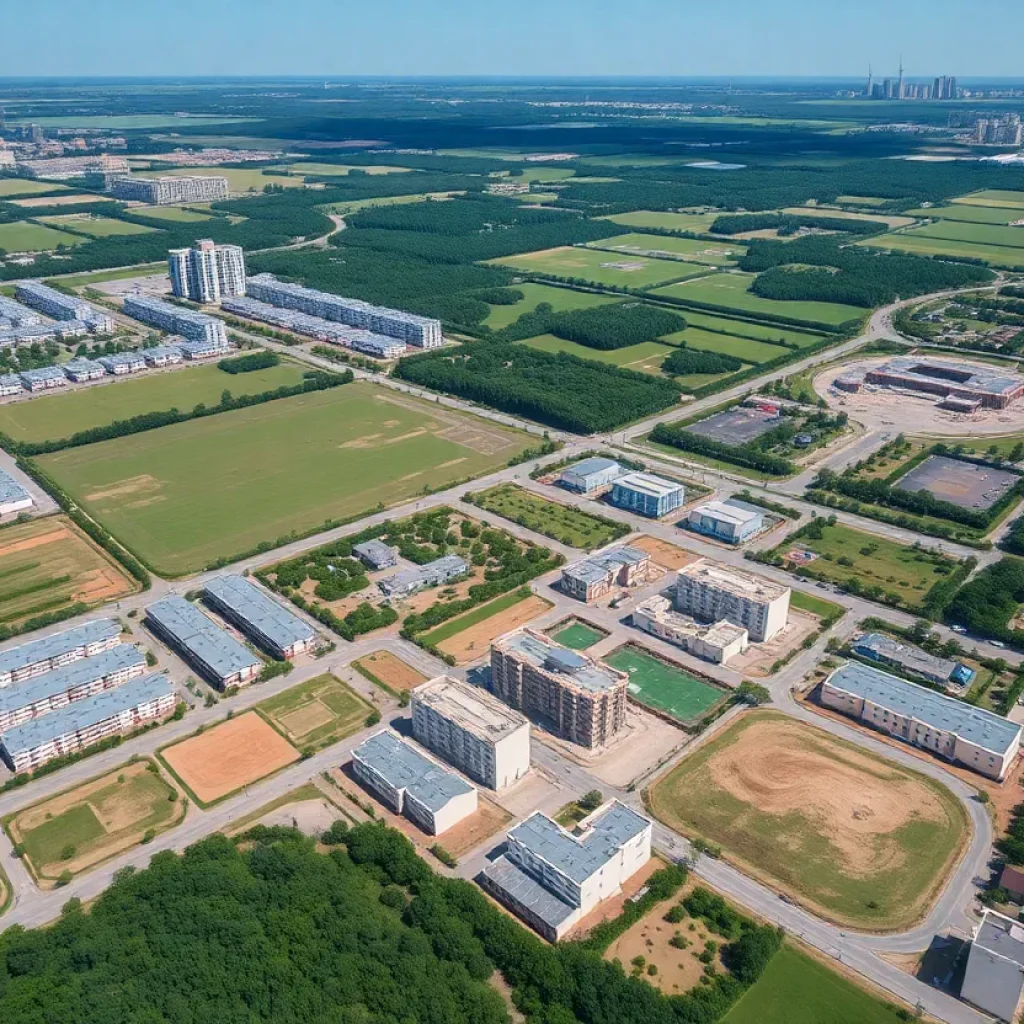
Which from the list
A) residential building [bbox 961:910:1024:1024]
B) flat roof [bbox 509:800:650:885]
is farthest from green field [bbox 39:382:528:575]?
residential building [bbox 961:910:1024:1024]

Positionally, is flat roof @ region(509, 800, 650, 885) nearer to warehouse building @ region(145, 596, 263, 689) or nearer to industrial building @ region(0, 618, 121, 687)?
warehouse building @ region(145, 596, 263, 689)

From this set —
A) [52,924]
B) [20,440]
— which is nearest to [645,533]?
[52,924]

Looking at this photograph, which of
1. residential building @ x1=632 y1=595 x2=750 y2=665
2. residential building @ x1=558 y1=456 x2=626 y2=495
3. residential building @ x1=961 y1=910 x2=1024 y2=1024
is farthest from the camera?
residential building @ x1=558 y1=456 x2=626 y2=495

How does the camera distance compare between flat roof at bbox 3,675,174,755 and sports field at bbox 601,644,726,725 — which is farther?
sports field at bbox 601,644,726,725

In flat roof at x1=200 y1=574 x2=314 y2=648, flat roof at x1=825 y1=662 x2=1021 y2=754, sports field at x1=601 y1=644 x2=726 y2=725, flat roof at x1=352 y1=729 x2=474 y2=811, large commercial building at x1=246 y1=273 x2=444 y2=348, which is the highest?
large commercial building at x1=246 y1=273 x2=444 y2=348

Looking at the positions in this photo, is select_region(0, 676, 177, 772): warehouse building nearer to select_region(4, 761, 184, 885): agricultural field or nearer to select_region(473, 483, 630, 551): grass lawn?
select_region(4, 761, 184, 885): agricultural field

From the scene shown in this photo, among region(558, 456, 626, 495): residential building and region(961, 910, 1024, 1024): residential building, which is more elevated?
region(558, 456, 626, 495): residential building

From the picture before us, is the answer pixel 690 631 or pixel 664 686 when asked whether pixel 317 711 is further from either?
pixel 690 631

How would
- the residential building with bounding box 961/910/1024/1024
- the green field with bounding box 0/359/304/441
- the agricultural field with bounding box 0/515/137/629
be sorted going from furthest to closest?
the green field with bounding box 0/359/304/441 < the agricultural field with bounding box 0/515/137/629 < the residential building with bounding box 961/910/1024/1024

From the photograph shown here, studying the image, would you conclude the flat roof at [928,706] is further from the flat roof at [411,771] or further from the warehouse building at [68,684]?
the warehouse building at [68,684]
